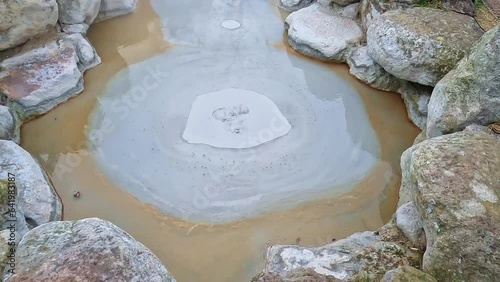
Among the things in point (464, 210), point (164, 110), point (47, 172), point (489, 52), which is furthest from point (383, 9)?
point (47, 172)

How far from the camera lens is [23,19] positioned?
527cm

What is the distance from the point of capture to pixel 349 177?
191 inches

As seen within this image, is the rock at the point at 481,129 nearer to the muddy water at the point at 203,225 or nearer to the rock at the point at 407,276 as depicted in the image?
the muddy water at the point at 203,225

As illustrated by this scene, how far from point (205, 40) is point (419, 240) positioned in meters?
3.82

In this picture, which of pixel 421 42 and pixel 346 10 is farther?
pixel 346 10

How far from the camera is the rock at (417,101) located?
17.5 feet

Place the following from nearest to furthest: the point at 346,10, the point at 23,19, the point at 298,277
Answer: the point at 298,277, the point at 23,19, the point at 346,10

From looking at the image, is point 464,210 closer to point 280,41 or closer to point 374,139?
point 374,139

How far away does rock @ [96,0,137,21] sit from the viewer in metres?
6.63

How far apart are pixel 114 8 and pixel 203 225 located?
12.2 ft

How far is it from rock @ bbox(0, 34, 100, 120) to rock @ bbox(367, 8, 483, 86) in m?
3.34

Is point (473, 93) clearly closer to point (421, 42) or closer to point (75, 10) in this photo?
point (421, 42)

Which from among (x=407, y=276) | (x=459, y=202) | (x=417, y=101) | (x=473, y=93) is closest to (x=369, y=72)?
(x=417, y=101)

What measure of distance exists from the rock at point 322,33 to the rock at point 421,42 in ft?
2.11
